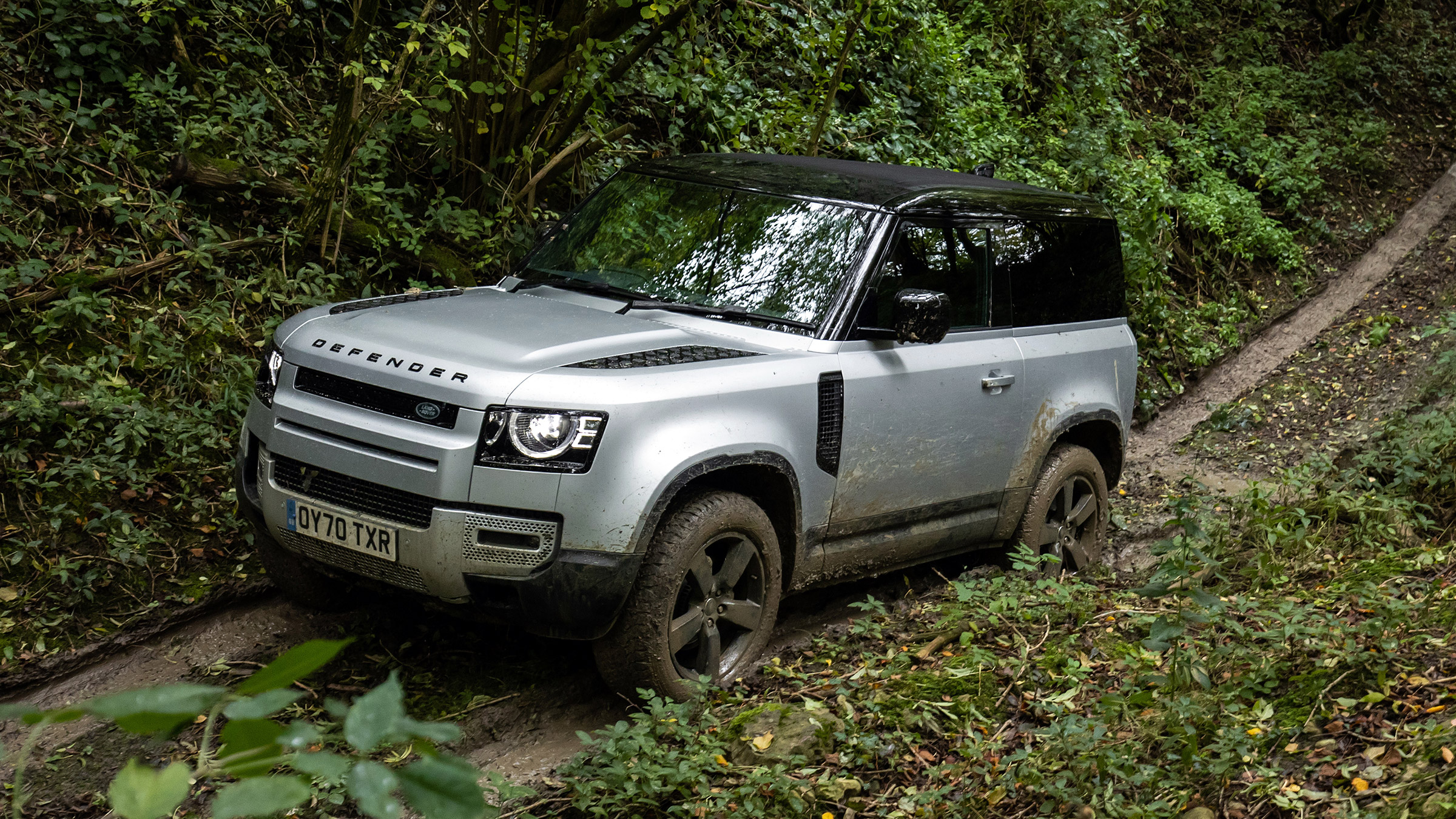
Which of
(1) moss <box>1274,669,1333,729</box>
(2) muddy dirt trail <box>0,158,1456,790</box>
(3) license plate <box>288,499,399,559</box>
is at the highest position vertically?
(3) license plate <box>288,499,399,559</box>

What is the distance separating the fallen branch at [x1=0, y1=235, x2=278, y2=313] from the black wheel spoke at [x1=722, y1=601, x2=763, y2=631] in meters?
3.79

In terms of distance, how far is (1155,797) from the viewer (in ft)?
10.2

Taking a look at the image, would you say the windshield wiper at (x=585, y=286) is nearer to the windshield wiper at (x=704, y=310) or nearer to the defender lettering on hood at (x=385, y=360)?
the windshield wiper at (x=704, y=310)

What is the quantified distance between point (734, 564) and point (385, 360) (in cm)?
138

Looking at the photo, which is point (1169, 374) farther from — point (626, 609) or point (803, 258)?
point (626, 609)

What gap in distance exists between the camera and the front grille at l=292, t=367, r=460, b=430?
3658 mm

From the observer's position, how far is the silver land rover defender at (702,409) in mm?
3645

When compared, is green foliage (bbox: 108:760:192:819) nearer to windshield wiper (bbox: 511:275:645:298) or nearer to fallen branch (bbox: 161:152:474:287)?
windshield wiper (bbox: 511:275:645:298)

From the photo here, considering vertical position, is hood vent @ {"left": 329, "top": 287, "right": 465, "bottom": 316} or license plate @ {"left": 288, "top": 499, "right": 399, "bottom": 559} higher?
hood vent @ {"left": 329, "top": 287, "right": 465, "bottom": 316}

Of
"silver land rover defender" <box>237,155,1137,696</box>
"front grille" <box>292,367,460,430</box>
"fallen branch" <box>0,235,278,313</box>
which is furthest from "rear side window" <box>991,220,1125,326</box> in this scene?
"fallen branch" <box>0,235,278,313</box>

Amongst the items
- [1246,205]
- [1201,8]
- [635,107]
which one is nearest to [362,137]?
[635,107]

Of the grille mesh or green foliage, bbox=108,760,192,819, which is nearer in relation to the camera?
green foliage, bbox=108,760,192,819

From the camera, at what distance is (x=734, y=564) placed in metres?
4.16

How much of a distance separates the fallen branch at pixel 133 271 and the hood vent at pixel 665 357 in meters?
3.41
